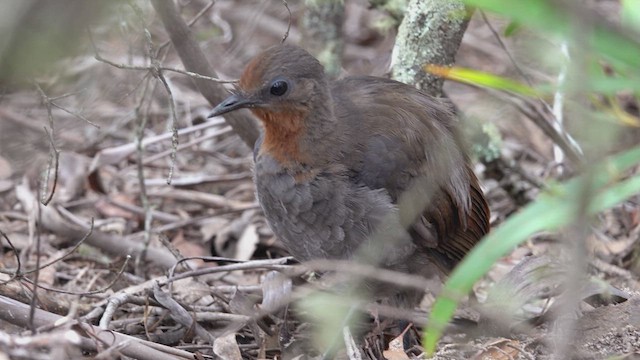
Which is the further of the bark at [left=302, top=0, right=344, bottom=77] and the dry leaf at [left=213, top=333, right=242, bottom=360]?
the bark at [left=302, top=0, right=344, bottom=77]

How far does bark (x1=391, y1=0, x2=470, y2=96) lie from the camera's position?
414cm

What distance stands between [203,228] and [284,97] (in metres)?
1.69

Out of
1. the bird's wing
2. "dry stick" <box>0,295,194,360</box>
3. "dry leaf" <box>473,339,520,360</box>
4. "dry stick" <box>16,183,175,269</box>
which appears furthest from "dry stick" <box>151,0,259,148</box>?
"dry leaf" <box>473,339,520,360</box>

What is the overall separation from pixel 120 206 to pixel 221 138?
116 centimetres

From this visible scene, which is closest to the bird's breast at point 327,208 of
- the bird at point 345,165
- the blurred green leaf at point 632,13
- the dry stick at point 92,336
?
the bird at point 345,165

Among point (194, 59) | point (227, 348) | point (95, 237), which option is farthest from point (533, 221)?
point (95, 237)

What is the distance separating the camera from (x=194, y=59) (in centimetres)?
417

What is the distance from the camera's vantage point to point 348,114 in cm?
387

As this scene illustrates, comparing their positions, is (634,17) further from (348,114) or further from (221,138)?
(221,138)

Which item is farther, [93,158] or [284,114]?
[93,158]

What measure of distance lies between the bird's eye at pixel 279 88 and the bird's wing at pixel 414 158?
0.26 m

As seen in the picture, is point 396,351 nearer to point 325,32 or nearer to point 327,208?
point 327,208

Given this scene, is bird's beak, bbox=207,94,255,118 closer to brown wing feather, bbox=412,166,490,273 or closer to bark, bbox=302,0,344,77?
brown wing feather, bbox=412,166,490,273

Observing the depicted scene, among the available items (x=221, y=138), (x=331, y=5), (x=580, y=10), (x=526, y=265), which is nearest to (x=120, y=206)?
(x=221, y=138)
